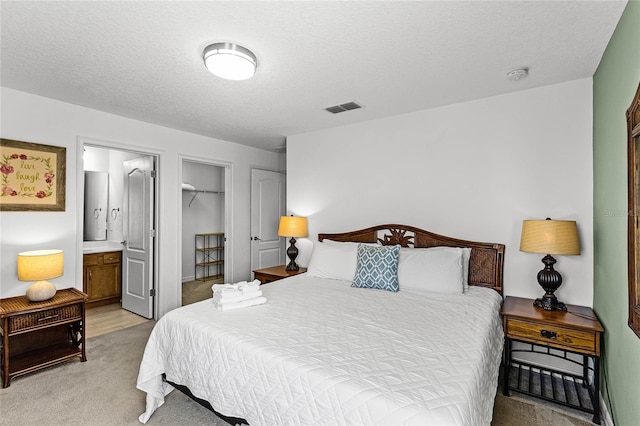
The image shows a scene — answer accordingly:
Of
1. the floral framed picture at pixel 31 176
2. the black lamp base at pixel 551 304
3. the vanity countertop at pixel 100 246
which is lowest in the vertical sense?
the black lamp base at pixel 551 304

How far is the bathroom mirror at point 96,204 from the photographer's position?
4926 millimetres

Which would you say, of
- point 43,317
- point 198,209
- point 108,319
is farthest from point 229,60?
point 198,209

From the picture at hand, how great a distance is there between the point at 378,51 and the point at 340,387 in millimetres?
2012

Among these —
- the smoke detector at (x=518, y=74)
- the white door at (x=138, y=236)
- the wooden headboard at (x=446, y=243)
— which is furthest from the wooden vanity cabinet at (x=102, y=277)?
the smoke detector at (x=518, y=74)

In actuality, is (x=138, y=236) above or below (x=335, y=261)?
above

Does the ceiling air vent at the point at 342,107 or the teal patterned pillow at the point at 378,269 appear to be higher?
the ceiling air vent at the point at 342,107

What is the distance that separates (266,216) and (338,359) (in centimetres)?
391

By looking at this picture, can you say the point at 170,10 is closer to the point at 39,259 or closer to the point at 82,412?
the point at 39,259

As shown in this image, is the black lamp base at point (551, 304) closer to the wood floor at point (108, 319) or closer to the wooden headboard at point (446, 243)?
the wooden headboard at point (446, 243)

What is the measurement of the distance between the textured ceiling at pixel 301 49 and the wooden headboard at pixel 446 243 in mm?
1303

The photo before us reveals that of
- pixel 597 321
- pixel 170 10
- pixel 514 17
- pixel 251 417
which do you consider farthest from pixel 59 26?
pixel 597 321

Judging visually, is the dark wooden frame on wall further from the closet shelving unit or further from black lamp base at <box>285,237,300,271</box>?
the closet shelving unit

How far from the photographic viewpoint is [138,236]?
417 cm

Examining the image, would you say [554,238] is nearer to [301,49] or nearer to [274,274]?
[301,49]
